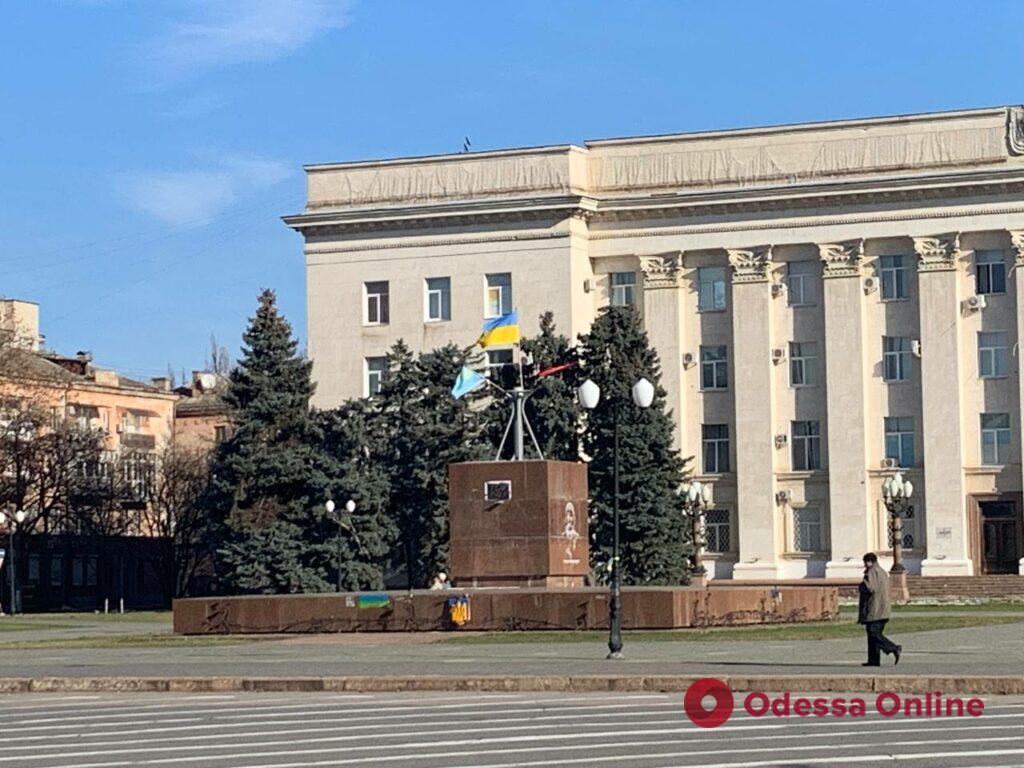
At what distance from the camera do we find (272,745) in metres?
17.3

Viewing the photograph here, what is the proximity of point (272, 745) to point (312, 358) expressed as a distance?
66.6m

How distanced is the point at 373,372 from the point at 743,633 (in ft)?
151

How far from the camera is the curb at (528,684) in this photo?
21.8 metres

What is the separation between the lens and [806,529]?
77.4 metres

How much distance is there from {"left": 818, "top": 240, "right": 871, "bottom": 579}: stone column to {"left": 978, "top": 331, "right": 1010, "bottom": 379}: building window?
158 inches

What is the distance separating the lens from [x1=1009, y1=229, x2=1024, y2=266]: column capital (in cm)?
7494

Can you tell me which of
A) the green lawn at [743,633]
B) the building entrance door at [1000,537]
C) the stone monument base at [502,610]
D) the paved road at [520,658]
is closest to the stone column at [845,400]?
the building entrance door at [1000,537]

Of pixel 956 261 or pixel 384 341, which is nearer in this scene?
pixel 956 261

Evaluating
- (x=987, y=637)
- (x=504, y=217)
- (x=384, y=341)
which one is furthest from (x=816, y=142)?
(x=987, y=637)

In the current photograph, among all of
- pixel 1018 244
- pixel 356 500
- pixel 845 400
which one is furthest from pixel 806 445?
pixel 356 500

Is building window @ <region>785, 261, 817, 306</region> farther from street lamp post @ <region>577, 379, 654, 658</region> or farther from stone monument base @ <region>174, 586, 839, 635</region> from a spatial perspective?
street lamp post @ <region>577, 379, 654, 658</region>

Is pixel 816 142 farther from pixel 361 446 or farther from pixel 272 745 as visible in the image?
pixel 272 745

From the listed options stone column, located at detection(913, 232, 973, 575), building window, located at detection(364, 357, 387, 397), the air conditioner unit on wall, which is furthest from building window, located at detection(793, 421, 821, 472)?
building window, located at detection(364, 357, 387, 397)

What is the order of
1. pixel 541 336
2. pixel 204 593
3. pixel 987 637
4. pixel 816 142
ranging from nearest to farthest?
pixel 987 637, pixel 541 336, pixel 816 142, pixel 204 593
